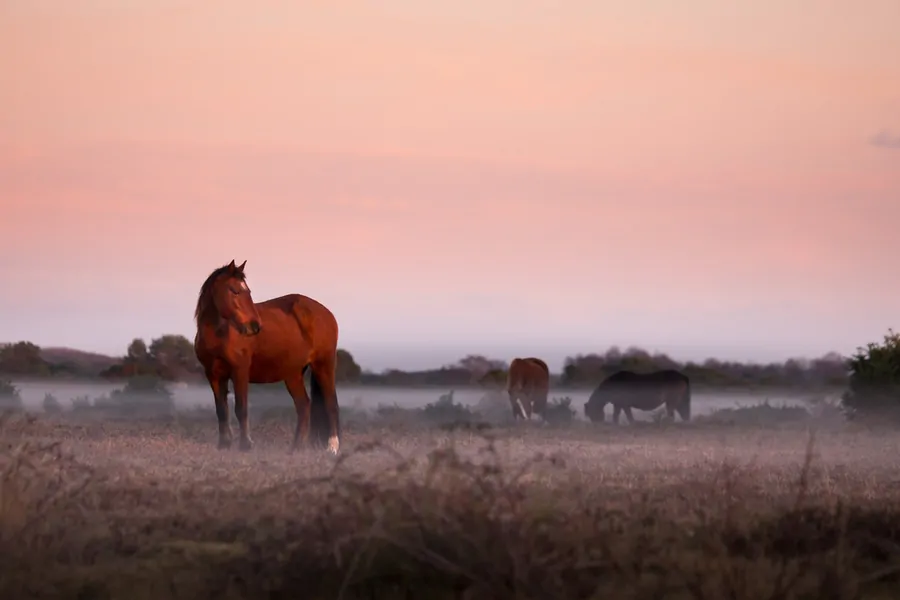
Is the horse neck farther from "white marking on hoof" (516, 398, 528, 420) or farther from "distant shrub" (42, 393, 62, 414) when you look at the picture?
"white marking on hoof" (516, 398, 528, 420)

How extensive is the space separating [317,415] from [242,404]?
125cm

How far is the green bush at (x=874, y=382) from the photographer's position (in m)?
21.4

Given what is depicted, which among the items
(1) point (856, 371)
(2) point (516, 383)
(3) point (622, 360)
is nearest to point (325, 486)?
(1) point (856, 371)

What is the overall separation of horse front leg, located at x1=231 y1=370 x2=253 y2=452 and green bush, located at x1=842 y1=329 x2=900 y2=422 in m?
11.2

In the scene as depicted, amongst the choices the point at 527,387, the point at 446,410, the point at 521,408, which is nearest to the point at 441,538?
the point at 446,410

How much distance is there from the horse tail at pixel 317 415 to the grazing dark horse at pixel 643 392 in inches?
668

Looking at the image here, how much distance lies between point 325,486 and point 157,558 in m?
2.26

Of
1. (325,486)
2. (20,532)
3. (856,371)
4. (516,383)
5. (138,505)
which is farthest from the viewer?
(516,383)

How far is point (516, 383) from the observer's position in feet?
95.9

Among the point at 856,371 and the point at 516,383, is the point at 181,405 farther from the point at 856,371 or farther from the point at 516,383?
the point at 856,371

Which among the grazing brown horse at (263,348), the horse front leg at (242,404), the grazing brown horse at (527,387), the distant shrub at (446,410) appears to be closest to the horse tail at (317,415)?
the grazing brown horse at (263,348)

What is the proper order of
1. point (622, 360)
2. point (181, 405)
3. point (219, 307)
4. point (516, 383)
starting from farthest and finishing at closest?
point (622, 360) < point (516, 383) < point (181, 405) < point (219, 307)

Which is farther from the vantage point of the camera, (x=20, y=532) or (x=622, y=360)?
(x=622, y=360)

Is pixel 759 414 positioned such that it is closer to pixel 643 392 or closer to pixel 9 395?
pixel 643 392
